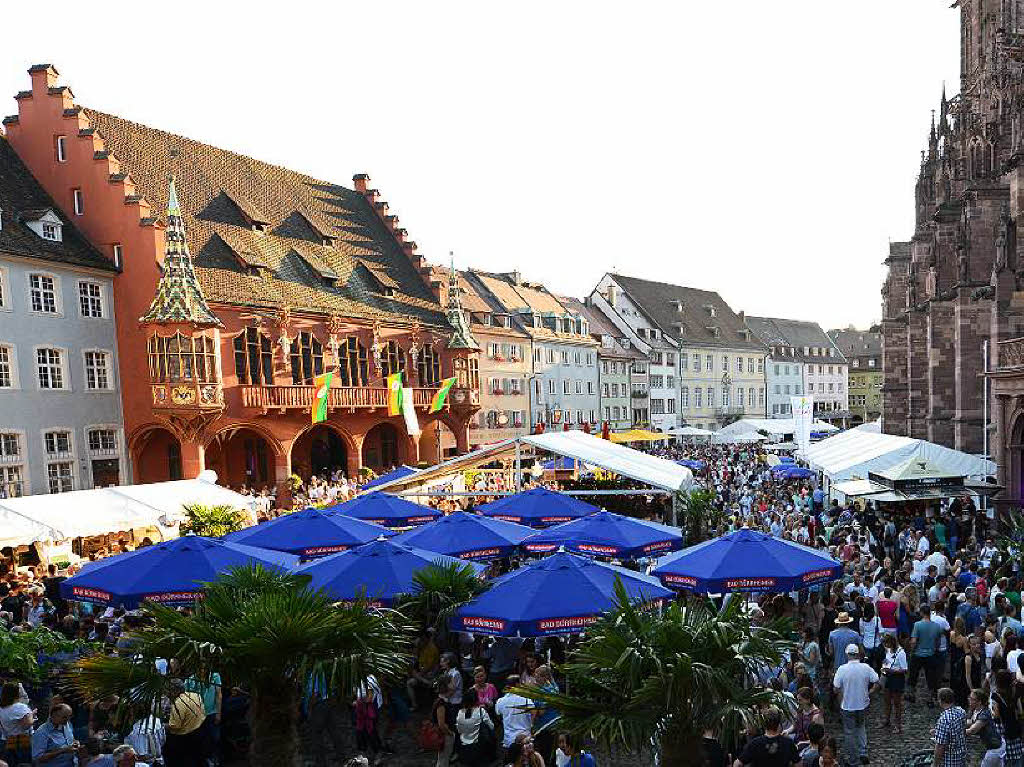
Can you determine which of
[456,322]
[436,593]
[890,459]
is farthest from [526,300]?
[436,593]

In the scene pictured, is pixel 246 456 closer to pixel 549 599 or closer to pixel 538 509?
pixel 538 509

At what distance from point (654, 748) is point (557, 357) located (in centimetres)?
5914

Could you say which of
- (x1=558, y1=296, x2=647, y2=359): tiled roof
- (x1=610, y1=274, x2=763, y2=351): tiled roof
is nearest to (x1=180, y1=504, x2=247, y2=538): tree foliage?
(x1=558, y1=296, x2=647, y2=359): tiled roof

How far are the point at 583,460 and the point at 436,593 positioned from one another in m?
12.2

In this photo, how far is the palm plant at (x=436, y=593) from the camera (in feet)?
40.6

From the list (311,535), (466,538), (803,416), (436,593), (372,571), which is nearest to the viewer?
(436,593)

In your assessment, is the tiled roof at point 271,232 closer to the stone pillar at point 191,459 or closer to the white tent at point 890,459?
the stone pillar at point 191,459

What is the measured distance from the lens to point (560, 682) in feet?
39.3

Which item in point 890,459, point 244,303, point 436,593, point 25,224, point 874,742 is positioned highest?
point 25,224

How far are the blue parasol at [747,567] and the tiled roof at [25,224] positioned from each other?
26.1 metres

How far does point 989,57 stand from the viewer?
123 ft

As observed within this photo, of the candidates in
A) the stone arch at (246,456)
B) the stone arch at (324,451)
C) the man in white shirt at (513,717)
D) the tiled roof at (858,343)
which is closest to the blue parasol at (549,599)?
the man in white shirt at (513,717)

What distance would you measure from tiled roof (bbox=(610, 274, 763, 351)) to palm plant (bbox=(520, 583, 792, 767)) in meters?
72.8

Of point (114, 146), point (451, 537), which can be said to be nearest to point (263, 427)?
point (114, 146)
